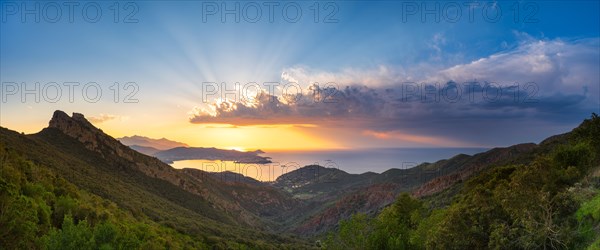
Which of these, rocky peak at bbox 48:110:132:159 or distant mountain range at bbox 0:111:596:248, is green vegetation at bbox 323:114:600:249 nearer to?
distant mountain range at bbox 0:111:596:248

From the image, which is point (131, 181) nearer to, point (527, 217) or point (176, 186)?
point (176, 186)

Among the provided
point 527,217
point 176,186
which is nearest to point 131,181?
point 176,186

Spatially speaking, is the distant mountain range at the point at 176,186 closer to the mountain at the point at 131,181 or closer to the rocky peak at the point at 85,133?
the mountain at the point at 131,181

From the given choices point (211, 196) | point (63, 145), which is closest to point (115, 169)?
point (63, 145)

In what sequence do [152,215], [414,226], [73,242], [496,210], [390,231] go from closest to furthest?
[73,242] → [496,210] → [390,231] → [414,226] → [152,215]

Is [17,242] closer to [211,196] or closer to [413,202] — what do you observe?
[413,202]

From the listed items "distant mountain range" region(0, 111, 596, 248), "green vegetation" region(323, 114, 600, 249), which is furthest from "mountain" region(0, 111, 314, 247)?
"green vegetation" region(323, 114, 600, 249)

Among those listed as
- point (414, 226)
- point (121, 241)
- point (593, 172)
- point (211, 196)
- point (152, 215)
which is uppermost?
point (593, 172)

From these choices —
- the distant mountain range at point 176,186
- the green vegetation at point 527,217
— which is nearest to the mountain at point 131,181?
the distant mountain range at point 176,186
